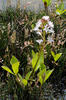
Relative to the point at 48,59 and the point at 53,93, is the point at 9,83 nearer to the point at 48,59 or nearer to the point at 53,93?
the point at 53,93

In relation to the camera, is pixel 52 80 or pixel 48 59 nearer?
pixel 52 80

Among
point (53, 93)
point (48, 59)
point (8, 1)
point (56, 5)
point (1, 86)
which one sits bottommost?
point (53, 93)

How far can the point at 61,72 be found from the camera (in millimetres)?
1875

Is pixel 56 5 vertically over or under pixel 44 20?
over

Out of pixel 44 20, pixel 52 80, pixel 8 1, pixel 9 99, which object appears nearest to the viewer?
pixel 44 20

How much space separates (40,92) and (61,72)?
1.35 feet

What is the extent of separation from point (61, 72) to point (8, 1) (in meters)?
5.28

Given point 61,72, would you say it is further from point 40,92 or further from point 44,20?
point 44,20

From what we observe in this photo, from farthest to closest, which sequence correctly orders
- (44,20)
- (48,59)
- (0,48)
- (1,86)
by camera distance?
(0,48) < (48,59) < (1,86) < (44,20)

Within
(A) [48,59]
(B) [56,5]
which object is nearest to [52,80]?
(A) [48,59]

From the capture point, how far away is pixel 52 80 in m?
1.86

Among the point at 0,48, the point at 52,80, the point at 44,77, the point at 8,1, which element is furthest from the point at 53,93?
the point at 8,1

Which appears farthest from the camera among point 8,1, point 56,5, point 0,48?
point 8,1

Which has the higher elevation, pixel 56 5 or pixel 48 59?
pixel 56 5
